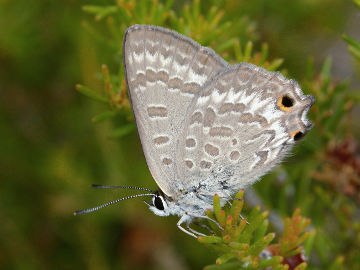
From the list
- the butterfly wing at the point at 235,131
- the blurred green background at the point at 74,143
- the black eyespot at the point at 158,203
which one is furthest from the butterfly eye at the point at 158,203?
the blurred green background at the point at 74,143

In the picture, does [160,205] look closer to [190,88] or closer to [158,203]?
[158,203]

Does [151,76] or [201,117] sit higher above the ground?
[151,76]

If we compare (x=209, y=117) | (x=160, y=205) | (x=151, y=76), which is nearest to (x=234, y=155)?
(x=209, y=117)

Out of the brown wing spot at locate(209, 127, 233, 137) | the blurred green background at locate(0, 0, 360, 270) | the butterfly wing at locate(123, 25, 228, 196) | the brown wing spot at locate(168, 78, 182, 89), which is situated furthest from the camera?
the blurred green background at locate(0, 0, 360, 270)

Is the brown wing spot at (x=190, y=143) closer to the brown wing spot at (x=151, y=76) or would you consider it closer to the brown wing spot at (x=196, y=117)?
the brown wing spot at (x=196, y=117)

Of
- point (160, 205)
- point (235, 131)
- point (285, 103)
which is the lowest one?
point (160, 205)

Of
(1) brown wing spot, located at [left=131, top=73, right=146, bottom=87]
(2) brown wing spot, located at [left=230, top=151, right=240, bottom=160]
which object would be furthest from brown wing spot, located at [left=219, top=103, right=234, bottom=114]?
(1) brown wing spot, located at [left=131, top=73, right=146, bottom=87]

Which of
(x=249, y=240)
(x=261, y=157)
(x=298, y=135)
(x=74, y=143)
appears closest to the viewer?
(x=249, y=240)

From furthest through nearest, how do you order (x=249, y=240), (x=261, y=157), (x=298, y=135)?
(x=261, y=157)
(x=298, y=135)
(x=249, y=240)

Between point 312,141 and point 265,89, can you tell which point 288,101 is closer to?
point 265,89

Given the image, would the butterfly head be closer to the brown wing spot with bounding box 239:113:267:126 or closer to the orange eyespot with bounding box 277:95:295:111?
the brown wing spot with bounding box 239:113:267:126
